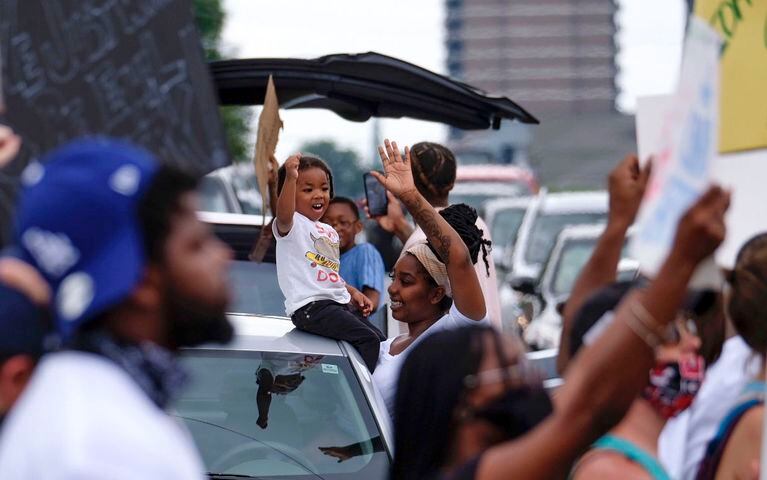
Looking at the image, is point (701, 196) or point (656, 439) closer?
point (701, 196)

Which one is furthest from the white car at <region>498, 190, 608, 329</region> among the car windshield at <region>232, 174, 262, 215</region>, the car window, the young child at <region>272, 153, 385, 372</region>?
the young child at <region>272, 153, 385, 372</region>

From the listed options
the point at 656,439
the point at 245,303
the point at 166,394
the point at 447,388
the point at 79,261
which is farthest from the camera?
the point at 245,303

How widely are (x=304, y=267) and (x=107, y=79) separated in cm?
270

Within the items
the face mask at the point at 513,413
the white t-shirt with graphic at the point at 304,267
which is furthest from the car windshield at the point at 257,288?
the face mask at the point at 513,413

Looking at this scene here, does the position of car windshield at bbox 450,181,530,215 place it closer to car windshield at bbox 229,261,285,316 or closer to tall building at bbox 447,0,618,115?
car windshield at bbox 229,261,285,316

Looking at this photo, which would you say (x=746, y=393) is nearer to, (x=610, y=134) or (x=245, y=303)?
(x=245, y=303)

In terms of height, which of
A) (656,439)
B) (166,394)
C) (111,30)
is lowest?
(656,439)

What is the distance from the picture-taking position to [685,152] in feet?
7.55

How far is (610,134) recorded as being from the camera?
4909 inches

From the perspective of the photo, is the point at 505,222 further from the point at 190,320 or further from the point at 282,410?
the point at 190,320

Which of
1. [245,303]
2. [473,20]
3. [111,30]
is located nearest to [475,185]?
[245,303]

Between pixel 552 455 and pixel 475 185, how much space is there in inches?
1104

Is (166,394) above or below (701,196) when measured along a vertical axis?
below

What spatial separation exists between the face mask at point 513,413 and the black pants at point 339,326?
10.1ft
